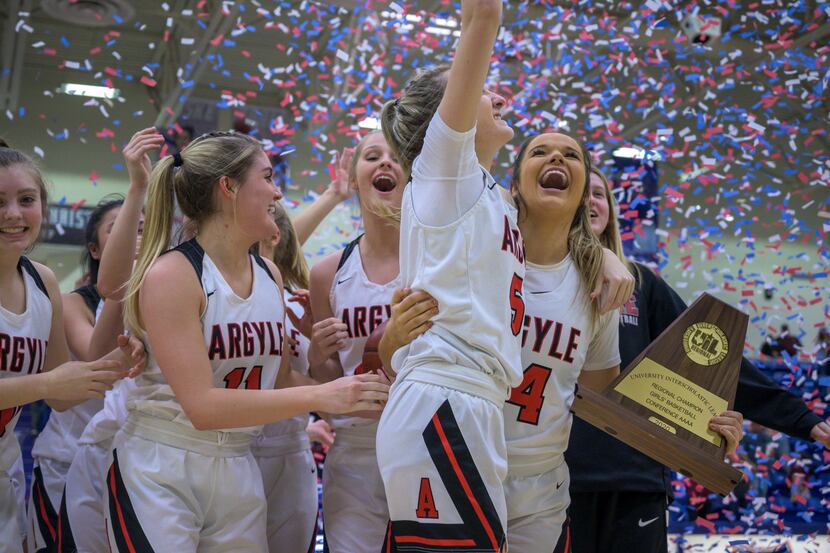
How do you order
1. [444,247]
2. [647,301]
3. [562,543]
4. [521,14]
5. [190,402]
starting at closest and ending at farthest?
1. [444,247]
2. [190,402]
3. [562,543]
4. [647,301]
5. [521,14]

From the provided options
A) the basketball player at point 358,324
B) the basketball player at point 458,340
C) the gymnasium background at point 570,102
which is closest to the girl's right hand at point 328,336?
the basketball player at point 358,324

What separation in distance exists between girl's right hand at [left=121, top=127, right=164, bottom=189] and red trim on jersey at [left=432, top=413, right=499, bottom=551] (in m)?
1.49

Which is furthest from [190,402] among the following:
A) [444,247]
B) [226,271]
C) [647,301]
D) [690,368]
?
[647,301]

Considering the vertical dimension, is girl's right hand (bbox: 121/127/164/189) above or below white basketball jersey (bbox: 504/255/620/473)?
above

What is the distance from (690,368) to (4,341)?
2.00 m

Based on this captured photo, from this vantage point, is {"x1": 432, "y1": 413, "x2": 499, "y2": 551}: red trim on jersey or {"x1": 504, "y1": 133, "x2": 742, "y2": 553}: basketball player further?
{"x1": 504, "y1": 133, "x2": 742, "y2": 553}: basketball player

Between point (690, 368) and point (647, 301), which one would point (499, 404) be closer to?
point (690, 368)

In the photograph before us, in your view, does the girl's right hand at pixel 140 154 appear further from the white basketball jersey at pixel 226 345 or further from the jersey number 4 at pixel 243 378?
the jersey number 4 at pixel 243 378

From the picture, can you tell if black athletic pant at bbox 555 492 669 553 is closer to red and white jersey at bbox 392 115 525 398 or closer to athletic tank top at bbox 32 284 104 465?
red and white jersey at bbox 392 115 525 398

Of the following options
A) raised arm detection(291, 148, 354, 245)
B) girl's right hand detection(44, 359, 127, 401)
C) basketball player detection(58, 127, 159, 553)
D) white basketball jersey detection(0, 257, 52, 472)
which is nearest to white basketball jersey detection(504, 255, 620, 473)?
girl's right hand detection(44, 359, 127, 401)

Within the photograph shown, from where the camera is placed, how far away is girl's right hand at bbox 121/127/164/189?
9.18 ft

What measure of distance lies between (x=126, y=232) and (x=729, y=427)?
1908 millimetres

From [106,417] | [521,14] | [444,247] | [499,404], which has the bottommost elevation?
[106,417]

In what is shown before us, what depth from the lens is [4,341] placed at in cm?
260
